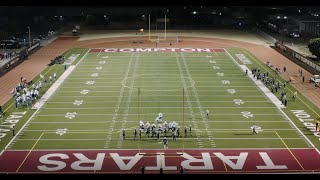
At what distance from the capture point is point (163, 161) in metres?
18.8

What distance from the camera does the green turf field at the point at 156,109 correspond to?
70.3ft

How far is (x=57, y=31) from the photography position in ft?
210

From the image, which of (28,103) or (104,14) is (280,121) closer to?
(28,103)

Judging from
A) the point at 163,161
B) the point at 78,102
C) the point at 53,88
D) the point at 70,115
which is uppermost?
the point at 53,88

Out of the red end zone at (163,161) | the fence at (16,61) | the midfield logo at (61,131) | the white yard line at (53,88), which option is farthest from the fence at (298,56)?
the fence at (16,61)

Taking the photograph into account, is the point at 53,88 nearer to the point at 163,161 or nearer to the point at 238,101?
the point at 238,101

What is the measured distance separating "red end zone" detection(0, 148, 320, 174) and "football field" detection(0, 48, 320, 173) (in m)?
0.07

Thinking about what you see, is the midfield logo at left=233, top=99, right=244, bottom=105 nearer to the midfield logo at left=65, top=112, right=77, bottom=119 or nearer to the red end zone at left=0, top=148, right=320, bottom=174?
the red end zone at left=0, top=148, right=320, bottom=174

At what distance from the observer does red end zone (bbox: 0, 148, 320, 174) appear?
1794 cm

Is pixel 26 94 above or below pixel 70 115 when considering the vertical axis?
above

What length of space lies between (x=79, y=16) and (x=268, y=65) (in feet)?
132

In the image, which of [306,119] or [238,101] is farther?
[238,101]

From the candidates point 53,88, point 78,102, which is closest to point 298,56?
point 53,88

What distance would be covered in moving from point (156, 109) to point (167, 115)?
1296 mm
